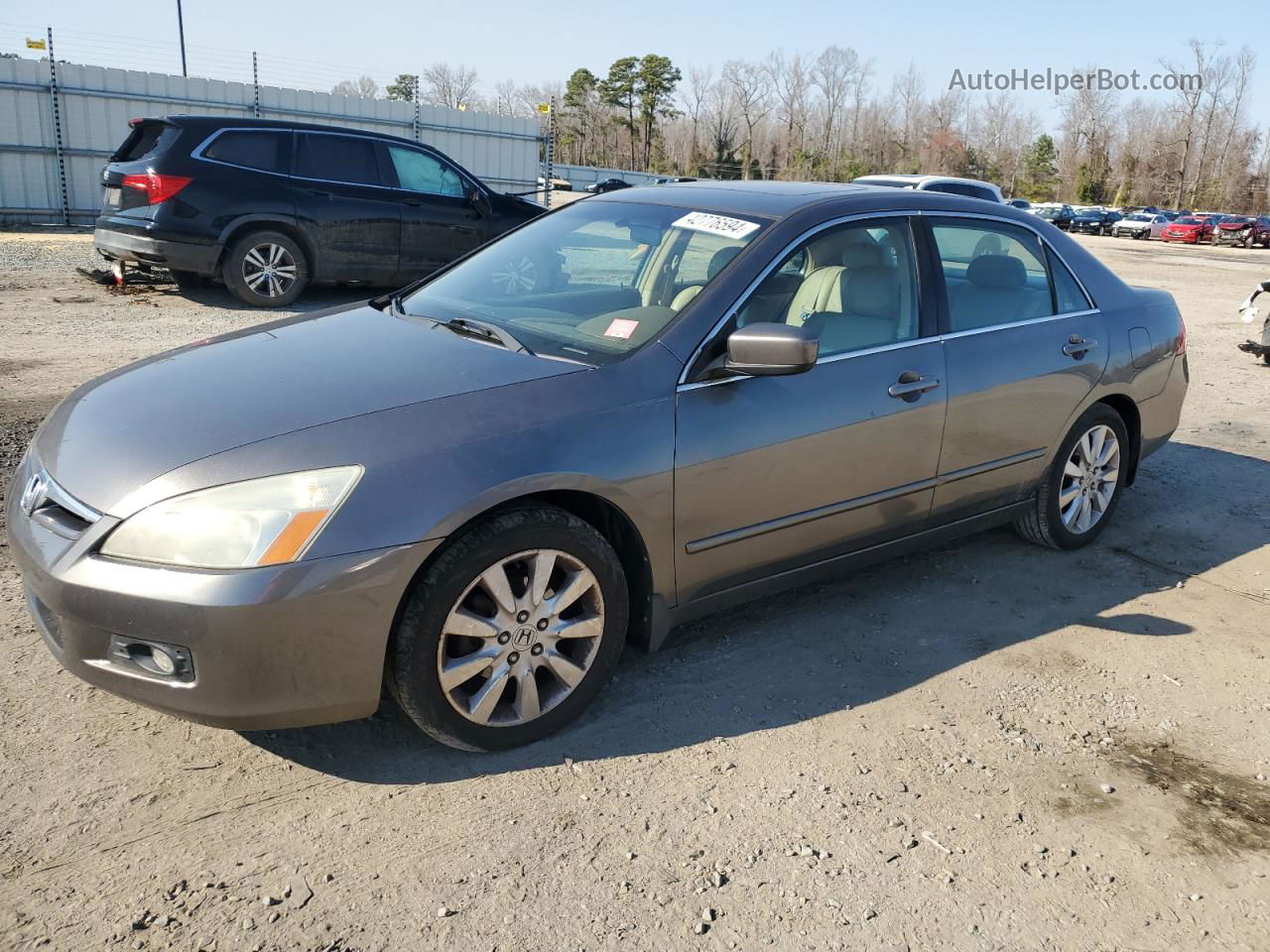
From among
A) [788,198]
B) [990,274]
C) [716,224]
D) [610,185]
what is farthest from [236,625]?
[610,185]

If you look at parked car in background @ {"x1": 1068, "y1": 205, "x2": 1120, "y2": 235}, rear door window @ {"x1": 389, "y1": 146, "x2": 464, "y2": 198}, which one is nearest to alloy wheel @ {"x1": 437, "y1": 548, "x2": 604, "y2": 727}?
rear door window @ {"x1": 389, "y1": 146, "x2": 464, "y2": 198}

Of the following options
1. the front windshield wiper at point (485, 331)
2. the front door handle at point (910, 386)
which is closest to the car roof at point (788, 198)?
the front door handle at point (910, 386)

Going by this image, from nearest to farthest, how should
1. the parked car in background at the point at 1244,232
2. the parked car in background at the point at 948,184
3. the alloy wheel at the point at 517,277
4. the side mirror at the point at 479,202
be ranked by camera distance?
the alloy wheel at the point at 517,277, the side mirror at the point at 479,202, the parked car in background at the point at 948,184, the parked car in background at the point at 1244,232

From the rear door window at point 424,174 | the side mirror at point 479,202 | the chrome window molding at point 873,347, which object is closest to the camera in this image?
the chrome window molding at point 873,347

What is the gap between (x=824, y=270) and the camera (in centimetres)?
387

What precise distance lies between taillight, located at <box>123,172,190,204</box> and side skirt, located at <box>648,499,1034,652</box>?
7861mm

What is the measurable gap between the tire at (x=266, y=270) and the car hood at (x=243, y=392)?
653 cm

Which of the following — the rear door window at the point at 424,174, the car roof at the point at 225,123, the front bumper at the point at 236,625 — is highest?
the car roof at the point at 225,123

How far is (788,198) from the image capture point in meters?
3.96

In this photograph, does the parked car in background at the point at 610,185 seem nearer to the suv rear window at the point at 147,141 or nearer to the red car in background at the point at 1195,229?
the suv rear window at the point at 147,141

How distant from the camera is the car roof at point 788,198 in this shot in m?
3.89

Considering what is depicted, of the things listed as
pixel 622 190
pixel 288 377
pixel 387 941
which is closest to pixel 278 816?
pixel 387 941

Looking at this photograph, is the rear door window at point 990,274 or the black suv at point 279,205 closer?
the rear door window at point 990,274

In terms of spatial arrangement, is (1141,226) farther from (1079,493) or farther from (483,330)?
(483,330)
